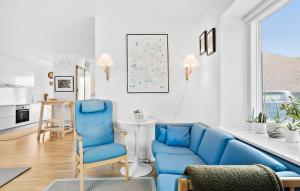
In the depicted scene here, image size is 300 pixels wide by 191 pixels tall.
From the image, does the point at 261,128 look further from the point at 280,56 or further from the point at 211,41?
Result: the point at 211,41

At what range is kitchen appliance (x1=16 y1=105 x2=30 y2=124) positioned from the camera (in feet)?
21.1

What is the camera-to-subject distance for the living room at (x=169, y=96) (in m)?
1.76

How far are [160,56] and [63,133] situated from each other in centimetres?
348

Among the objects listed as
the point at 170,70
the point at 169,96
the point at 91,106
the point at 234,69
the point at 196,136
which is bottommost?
the point at 196,136

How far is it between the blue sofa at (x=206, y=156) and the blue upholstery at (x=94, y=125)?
0.77 metres

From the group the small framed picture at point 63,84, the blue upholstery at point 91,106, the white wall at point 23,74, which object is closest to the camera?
the blue upholstery at point 91,106

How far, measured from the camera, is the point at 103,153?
7.88 feet

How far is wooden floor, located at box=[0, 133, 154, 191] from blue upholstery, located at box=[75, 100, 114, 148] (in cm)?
48

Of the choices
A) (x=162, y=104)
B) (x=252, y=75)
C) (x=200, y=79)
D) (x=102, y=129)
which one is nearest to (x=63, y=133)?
(x=102, y=129)

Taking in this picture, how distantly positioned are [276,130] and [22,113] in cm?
733

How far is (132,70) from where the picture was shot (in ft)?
10.9

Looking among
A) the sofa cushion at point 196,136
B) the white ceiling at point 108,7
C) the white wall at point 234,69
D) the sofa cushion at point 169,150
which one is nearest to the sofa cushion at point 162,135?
the sofa cushion at point 169,150

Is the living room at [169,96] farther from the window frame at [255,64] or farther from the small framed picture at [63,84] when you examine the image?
the small framed picture at [63,84]

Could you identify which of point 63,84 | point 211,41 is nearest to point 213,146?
point 211,41
